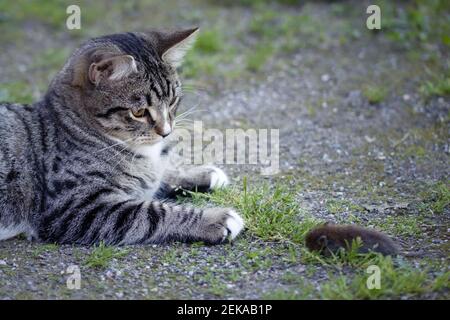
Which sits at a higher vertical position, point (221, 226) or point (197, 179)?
point (197, 179)

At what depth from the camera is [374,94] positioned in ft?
19.5

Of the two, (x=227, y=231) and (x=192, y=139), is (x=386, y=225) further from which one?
(x=192, y=139)

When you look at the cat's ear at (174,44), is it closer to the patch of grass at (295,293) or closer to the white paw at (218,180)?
the white paw at (218,180)

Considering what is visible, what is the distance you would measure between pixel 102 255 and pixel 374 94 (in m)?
3.28

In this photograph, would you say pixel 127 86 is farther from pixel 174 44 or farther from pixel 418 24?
pixel 418 24

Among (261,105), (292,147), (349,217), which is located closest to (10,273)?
(349,217)

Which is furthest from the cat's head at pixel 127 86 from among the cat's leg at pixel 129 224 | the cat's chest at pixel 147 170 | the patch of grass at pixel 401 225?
the patch of grass at pixel 401 225

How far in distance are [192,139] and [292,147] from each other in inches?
34.5

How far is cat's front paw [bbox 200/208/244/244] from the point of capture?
3900mm

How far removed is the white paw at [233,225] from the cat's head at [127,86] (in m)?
0.70

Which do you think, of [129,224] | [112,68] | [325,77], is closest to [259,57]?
[325,77]

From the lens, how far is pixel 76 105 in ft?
13.7
